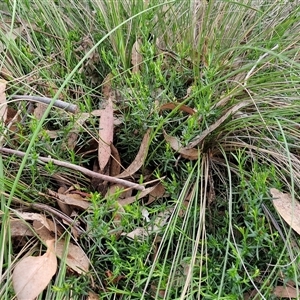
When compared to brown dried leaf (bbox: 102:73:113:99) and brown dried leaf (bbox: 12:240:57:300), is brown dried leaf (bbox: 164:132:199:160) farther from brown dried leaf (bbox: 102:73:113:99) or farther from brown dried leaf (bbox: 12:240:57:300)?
brown dried leaf (bbox: 12:240:57:300)

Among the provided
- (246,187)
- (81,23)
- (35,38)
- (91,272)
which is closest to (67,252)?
(91,272)

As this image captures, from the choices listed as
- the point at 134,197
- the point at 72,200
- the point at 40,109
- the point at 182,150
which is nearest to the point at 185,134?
the point at 182,150

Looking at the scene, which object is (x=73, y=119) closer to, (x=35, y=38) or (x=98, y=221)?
(x=98, y=221)

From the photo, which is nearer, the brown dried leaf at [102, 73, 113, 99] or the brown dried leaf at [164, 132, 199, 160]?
the brown dried leaf at [164, 132, 199, 160]

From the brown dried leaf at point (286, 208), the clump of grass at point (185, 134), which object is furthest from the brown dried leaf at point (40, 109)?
the brown dried leaf at point (286, 208)

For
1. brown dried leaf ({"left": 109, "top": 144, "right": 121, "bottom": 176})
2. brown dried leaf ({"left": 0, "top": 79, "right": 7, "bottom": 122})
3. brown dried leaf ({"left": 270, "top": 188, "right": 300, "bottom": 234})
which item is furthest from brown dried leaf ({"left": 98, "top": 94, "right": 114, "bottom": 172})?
brown dried leaf ({"left": 270, "top": 188, "right": 300, "bottom": 234})

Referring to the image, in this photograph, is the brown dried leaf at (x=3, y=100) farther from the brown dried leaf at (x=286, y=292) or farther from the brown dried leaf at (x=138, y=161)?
the brown dried leaf at (x=286, y=292)

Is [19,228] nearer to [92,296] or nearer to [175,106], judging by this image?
[92,296]
